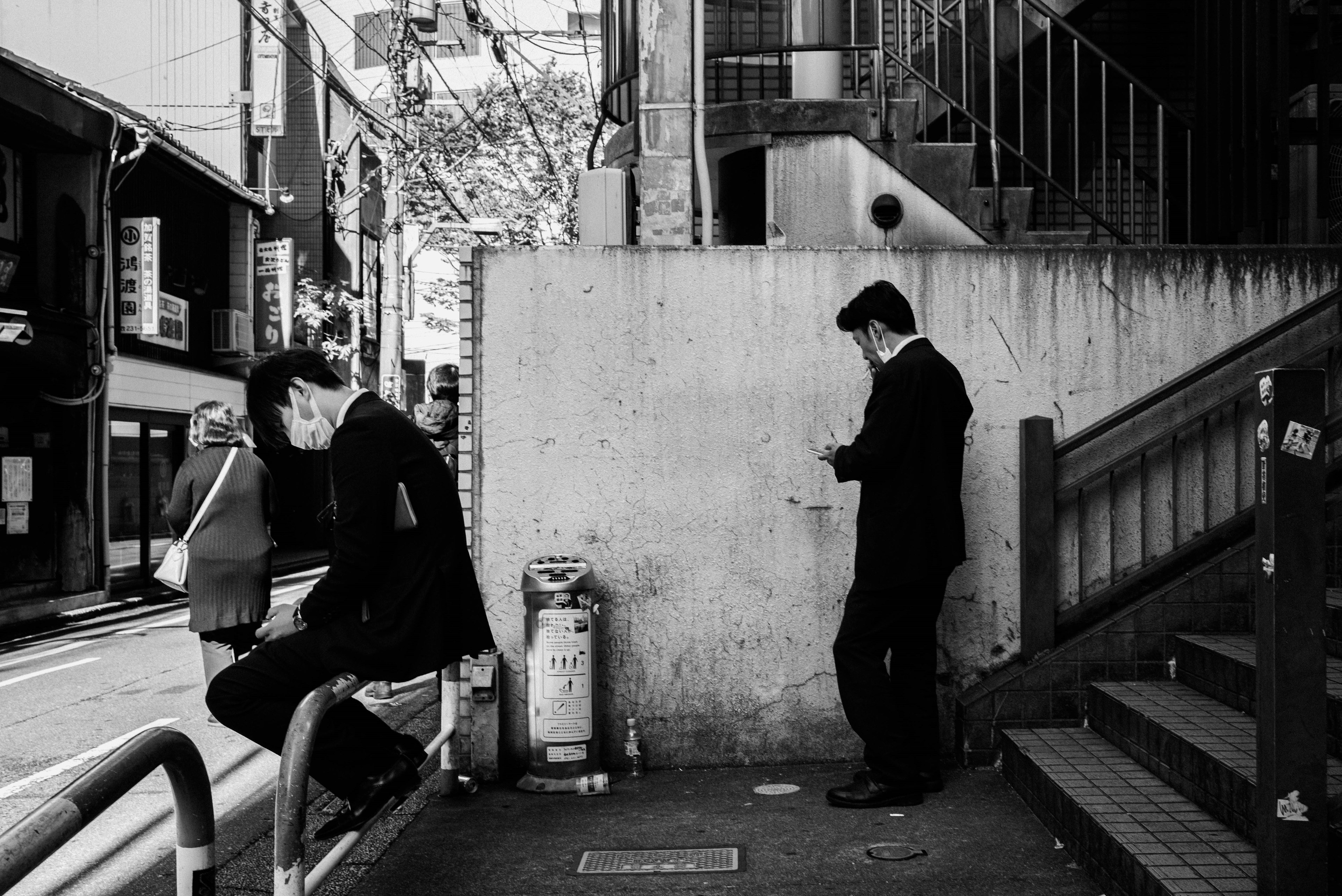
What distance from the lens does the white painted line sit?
961 centimetres

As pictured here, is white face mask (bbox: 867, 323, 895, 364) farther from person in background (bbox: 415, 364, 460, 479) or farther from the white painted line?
the white painted line

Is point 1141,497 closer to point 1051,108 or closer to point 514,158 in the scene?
point 1051,108

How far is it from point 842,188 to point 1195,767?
13.7ft

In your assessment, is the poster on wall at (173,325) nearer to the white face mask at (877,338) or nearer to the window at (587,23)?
the window at (587,23)

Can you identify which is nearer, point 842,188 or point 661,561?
point 661,561

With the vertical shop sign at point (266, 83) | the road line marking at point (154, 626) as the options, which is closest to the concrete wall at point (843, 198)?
the road line marking at point (154, 626)

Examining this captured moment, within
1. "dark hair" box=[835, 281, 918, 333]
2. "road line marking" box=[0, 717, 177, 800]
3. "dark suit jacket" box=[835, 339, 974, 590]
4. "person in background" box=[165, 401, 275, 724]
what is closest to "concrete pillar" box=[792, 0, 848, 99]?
"dark hair" box=[835, 281, 918, 333]

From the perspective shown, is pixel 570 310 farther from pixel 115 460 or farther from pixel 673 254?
pixel 115 460

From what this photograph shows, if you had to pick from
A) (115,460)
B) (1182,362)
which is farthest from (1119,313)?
(115,460)

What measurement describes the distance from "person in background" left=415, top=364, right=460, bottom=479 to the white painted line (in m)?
4.45

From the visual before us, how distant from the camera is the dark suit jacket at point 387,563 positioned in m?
3.75

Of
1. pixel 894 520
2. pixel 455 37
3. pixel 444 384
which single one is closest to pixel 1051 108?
pixel 894 520

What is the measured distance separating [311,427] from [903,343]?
245 cm

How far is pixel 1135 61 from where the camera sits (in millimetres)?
9766
